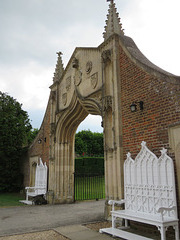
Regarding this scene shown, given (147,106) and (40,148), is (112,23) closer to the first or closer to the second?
(147,106)

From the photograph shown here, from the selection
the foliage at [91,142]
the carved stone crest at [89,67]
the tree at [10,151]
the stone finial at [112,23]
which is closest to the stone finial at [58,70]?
the carved stone crest at [89,67]

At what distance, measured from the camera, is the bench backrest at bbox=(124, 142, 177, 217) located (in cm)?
496

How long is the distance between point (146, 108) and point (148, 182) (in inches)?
75.3

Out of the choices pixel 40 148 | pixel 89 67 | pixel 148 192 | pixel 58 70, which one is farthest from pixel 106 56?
pixel 40 148

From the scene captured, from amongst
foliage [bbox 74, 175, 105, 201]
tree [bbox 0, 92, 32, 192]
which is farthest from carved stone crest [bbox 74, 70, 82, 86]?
tree [bbox 0, 92, 32, 192]

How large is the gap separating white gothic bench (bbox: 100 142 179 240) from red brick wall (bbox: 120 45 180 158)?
361 mm

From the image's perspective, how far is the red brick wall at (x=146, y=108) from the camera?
5.45m

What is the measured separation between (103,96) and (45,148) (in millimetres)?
5722

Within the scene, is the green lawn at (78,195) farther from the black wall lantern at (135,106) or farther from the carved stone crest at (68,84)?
the black wall lantern at (135,106)

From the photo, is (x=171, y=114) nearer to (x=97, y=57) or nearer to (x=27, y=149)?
(x=97, y=57)

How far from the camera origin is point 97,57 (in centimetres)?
867

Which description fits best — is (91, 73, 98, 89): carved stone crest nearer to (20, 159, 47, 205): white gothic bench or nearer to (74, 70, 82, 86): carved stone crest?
(74, 70, 82, 86): carved stone crest

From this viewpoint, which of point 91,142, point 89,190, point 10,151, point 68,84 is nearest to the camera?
point 68,84

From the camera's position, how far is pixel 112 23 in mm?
7980
